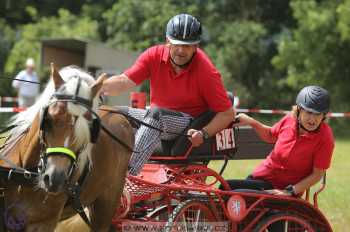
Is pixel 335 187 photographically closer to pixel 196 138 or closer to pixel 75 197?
pixel 196 138

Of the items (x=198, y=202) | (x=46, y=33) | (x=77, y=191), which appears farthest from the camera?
(x=46, y=33)

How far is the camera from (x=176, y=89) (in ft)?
17.7

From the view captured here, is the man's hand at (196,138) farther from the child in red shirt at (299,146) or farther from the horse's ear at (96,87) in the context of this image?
the horse's ear at (96,87)

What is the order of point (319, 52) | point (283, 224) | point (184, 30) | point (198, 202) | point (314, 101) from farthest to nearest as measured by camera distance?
1. point (319, 52)
2. point (283, 224)
3. point (198, 202)
4. point (314, 101)
5. point (184, 30)

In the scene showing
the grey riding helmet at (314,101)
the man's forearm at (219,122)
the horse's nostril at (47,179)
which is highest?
the grey riding helmet at (314,101)

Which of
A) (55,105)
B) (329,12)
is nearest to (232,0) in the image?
(329,12)

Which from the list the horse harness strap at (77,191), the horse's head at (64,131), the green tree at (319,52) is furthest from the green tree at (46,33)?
the horse's head at (64,131)

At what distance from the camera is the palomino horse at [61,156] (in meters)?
3.99

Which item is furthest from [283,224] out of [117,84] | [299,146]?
[117,84]

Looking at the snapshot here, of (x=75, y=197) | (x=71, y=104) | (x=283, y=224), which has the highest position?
(x=71, y=104)

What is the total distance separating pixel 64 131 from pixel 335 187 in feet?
20.3

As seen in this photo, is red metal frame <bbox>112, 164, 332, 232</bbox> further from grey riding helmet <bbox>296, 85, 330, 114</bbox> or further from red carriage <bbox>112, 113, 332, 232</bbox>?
grey riding helmet <bbox>296, 85, 330, 114</bbox>

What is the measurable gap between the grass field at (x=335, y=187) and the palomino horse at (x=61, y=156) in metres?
2.90

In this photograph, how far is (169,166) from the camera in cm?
540
